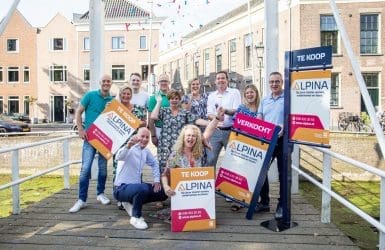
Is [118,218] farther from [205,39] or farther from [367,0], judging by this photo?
[205,39]

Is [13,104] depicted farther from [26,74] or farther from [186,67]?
[186,67]

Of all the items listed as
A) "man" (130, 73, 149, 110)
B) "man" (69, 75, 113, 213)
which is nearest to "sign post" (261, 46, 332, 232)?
"man" (130, 73, 149, 110)

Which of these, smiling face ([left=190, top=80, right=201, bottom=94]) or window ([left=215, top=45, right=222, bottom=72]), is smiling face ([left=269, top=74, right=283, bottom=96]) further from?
window ([left=215, top=45, right=222, bottom=72])

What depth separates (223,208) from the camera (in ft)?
18.2

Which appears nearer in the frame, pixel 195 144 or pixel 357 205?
pixel 195 144

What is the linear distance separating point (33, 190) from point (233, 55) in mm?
24491

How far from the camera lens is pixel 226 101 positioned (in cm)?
550

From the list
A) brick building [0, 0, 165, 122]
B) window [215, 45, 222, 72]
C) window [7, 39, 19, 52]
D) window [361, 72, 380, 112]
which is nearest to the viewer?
window [361, 72, 380, 112]

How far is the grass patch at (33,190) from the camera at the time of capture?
10.4 metres

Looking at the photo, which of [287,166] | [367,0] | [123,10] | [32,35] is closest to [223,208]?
[287,166]

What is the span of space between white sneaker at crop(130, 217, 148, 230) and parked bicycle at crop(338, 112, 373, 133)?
1745 cm

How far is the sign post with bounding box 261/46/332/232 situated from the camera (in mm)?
4371

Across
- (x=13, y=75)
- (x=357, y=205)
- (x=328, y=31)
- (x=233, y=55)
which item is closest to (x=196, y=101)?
(x=357, y=205)

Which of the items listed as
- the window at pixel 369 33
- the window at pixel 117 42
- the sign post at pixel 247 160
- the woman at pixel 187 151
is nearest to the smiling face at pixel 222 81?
the sign post at pixel 247 160
